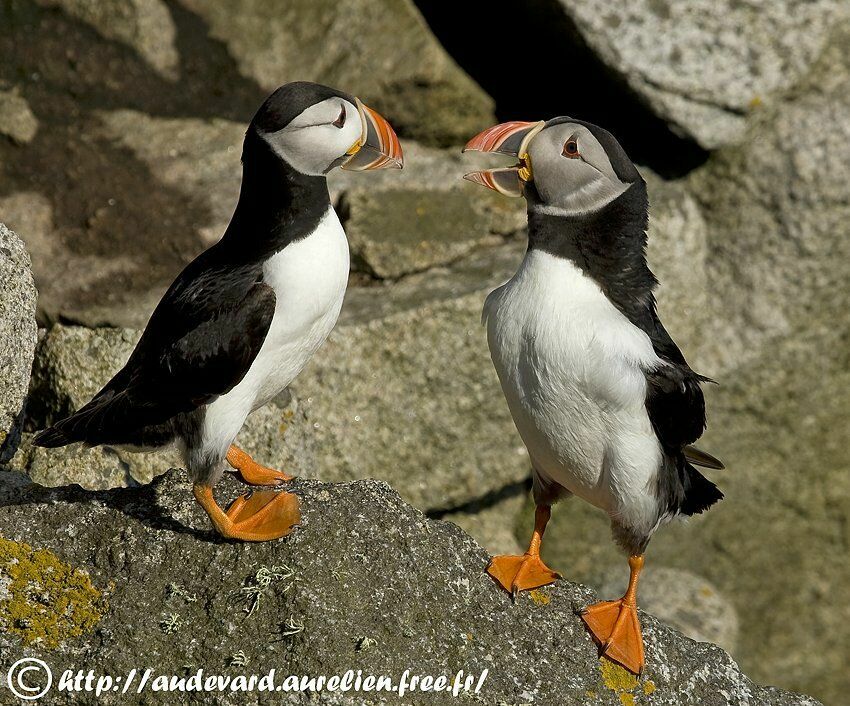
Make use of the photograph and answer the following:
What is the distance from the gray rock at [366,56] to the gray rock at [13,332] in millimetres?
3670

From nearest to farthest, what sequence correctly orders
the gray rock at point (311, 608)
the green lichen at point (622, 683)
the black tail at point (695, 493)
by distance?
the gray rock at point (311, 608) → the green lichen at point (622, 683) → the black tail at point (695, 493)

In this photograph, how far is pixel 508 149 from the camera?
160 inches

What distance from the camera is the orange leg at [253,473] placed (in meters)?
4.65

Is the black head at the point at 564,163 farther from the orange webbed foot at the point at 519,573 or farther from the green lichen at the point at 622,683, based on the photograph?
the green lichen at the point at 622,683

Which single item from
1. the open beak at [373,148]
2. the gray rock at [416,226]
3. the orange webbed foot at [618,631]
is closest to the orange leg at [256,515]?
the orange webbed foot at [618,631]

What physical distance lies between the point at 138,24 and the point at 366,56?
5.49ft

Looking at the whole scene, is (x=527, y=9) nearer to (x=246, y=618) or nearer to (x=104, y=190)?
(x=104, y=190)

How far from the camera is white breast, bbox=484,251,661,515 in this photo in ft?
13.1

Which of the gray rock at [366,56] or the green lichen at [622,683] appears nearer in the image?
the green lichen at [622,683]

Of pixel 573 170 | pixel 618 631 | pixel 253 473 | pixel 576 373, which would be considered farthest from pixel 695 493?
pixel 253 473

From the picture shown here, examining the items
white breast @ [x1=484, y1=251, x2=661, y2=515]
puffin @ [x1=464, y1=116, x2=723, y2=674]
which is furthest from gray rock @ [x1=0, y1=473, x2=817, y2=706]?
white breast @ [x1=484, y1=251, x2=661, y2=515]

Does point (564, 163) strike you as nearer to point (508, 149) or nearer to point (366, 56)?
point (508, 149)

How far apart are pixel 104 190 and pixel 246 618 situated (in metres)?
4.33

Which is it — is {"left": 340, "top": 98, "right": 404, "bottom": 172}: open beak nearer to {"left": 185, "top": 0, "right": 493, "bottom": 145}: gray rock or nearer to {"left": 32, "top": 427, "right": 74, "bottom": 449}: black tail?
{"left": 32, "top": 427, "right": 74, "bottom": 449}: black tail
